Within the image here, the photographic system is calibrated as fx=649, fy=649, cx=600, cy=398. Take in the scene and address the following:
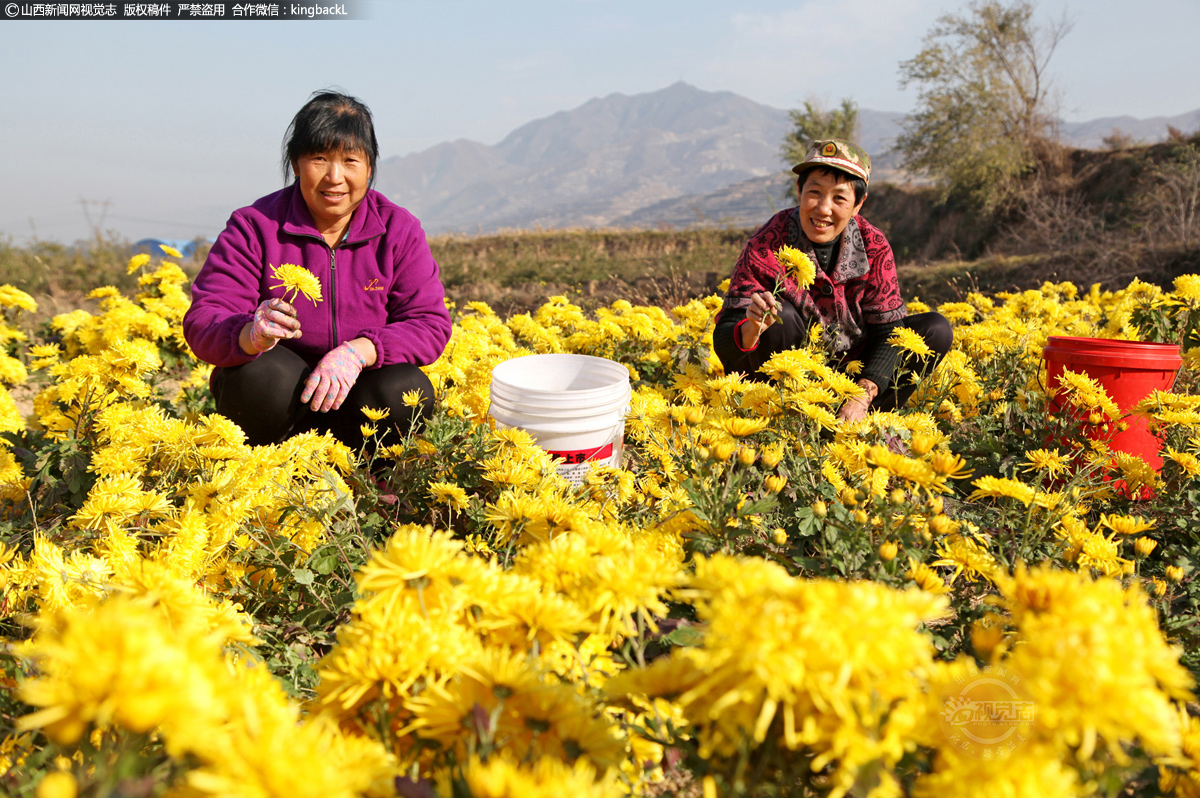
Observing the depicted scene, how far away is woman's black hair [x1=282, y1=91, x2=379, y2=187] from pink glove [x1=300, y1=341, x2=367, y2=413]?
76 centimetres

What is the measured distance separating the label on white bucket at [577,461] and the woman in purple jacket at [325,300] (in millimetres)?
585

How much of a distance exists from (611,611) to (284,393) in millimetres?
2005

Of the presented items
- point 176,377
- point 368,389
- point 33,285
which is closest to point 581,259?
point 33,285

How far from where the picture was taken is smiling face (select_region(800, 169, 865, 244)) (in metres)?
3.03

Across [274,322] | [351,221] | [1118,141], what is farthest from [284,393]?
[1118,141]

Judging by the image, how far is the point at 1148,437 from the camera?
2.65 metres

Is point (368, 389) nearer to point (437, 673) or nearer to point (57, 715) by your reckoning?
point (437, 673)

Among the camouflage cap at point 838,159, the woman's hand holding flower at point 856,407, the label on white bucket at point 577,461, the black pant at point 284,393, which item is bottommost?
the label on white bucket at point 577,461

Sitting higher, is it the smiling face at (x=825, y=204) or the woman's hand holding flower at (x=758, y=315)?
the smiling face at (x=825, y=204)

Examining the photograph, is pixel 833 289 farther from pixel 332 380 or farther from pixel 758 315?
pixel 332 380

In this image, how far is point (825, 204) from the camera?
3049mm

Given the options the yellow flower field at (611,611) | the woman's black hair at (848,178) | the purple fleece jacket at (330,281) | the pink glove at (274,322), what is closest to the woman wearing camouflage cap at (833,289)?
the woman's black hair at (848,178)

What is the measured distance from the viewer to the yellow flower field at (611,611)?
0.61m

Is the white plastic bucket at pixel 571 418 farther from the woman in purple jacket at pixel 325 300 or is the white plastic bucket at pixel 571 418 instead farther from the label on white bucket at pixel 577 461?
the woman in purple jacket at pixel 325 300
